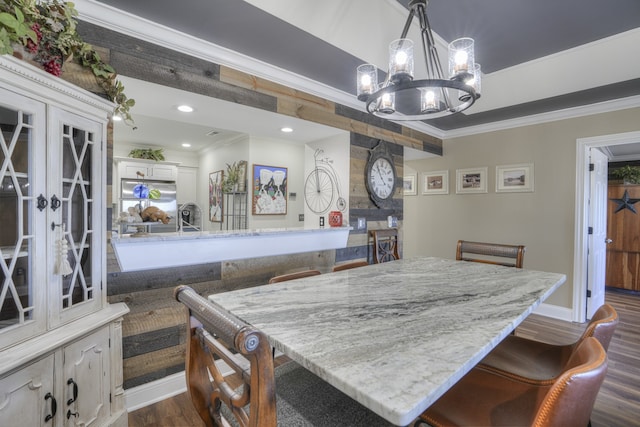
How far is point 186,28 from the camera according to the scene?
6.24 feet

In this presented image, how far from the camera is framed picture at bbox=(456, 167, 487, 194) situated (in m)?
4.09

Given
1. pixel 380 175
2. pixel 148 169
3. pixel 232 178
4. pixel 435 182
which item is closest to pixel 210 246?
pixel 380 175

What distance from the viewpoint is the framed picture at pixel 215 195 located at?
17.6ft

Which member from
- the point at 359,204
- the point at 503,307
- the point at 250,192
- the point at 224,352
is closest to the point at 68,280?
the point at 224,352

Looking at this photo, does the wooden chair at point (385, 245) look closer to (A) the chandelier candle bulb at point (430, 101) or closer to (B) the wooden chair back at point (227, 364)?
(A) the chandelier candle bulb at point (430, 101)

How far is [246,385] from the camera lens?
0.70 m

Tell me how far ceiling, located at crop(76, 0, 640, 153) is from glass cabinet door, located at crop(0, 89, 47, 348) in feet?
2.68

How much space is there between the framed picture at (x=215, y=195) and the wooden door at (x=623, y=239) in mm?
6530

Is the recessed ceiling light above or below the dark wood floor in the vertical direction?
above

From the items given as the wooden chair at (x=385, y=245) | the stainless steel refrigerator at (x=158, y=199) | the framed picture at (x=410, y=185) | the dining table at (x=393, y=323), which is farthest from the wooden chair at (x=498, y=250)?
the stainless steel refrigerator at (x=158, y=199)

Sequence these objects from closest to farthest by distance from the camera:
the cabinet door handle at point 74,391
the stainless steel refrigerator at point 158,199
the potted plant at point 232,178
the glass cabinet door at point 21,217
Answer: the glass cabinet door at point 21,217 < the cabinet door handle at point 74,391 < the potted plant at point 232,178 < the stainless steel refrigerator at point 158,199

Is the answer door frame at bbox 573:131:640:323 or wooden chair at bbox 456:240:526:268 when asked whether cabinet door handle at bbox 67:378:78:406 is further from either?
door frame at bbox 573:131:640:323

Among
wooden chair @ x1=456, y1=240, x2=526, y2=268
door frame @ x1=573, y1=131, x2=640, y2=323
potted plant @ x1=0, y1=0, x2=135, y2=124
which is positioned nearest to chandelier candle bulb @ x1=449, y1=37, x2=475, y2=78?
wooden chair @ x1=456, y1=240, x2=526, y2=268

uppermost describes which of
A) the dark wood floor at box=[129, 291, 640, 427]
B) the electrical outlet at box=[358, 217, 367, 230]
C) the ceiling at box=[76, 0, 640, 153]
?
the ceiling at box=[76, 0, 640, 153]
